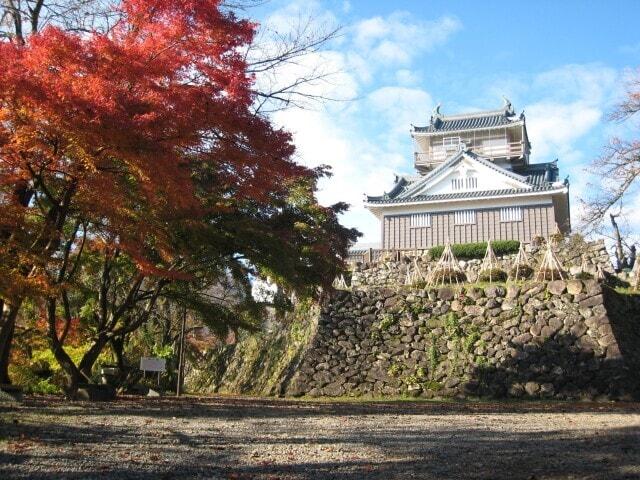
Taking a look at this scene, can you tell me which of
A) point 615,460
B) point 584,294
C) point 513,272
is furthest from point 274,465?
point 513,272

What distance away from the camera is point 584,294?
49.6 feet

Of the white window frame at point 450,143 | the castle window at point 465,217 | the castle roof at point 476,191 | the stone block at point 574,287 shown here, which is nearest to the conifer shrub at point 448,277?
the stone block at point 574,287

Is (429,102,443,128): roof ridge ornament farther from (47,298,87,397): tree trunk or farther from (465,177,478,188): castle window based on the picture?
(47,298,87,397): tree trunk

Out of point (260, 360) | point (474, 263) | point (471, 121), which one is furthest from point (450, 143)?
point (260, 360)

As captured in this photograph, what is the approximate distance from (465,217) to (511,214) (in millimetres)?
2054

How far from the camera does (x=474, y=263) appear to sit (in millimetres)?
21578

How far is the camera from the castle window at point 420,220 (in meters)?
27.9

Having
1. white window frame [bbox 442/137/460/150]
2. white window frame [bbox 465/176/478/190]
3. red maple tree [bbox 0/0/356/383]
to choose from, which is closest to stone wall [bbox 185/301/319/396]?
red maple tree [bbox 0/0/356/383]

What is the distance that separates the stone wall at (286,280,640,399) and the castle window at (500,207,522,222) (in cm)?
996

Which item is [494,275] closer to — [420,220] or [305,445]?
[420,220]

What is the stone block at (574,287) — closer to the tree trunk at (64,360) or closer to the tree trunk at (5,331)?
the tree trunk at (64,360)

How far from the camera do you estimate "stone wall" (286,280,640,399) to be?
14227mm

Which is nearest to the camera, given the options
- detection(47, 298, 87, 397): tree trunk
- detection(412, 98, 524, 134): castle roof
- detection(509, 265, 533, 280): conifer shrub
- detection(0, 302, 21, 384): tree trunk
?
detection(0, 302, 21, 384): tree trunk

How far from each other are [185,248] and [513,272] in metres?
10.3
